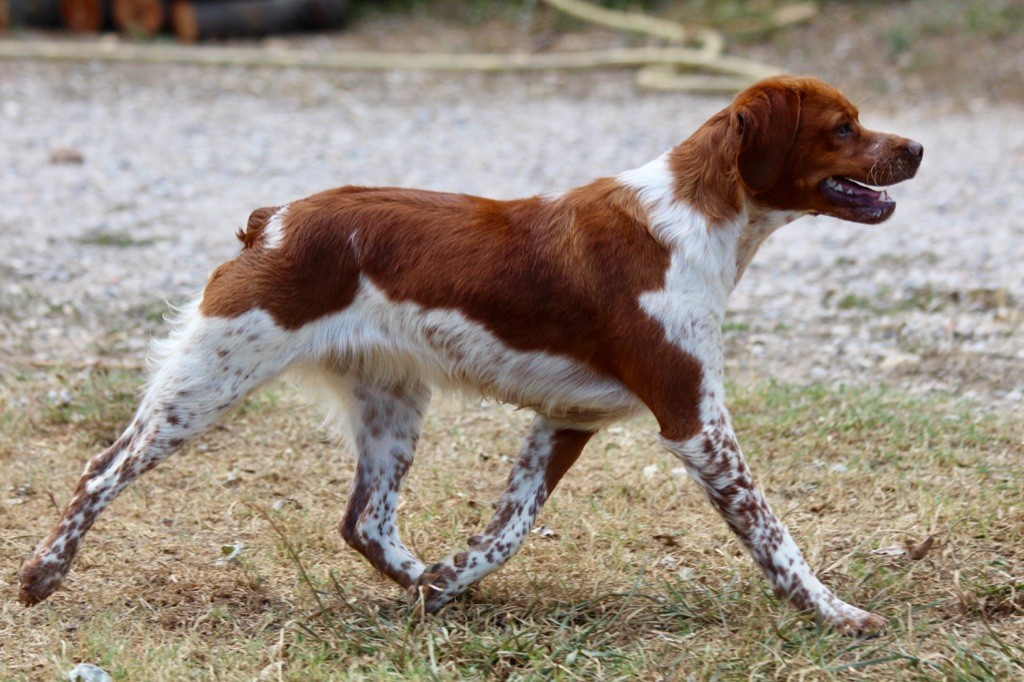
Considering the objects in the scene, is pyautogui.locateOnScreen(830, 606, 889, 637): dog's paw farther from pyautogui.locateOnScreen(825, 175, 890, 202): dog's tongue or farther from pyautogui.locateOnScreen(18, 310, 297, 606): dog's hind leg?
pyautogui.locateOnScreen(18, 310, 297, 606): dog's hind leg

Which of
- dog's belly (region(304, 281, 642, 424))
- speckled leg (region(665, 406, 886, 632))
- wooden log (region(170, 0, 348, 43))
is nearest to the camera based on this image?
speckled leg (region(665, 406, 886, 632))

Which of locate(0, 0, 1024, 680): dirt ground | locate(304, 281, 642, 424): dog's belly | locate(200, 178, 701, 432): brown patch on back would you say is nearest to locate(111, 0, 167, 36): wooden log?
locate(0, 0, 1024, 680): dirt ground

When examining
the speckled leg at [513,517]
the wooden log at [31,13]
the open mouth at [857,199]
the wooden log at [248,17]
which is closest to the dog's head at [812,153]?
the open mouth at [857,199]

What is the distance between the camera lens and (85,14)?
13.7 m

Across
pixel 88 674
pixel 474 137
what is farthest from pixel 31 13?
pixel 88 674

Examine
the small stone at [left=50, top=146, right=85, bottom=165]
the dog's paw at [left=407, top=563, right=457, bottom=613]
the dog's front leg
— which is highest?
the dog's front leg

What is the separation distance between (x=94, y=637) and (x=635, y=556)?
1614 millimetres

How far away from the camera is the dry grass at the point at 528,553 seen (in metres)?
3.46

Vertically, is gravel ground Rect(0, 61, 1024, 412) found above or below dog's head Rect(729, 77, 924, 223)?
below

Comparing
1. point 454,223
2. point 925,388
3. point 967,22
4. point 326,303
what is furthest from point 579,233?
point 967,22

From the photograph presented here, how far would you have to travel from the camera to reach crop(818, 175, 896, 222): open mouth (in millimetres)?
3676

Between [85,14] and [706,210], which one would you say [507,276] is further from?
[85,14]

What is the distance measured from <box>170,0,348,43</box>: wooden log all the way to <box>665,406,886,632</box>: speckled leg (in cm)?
1108

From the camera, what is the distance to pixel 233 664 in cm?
346
